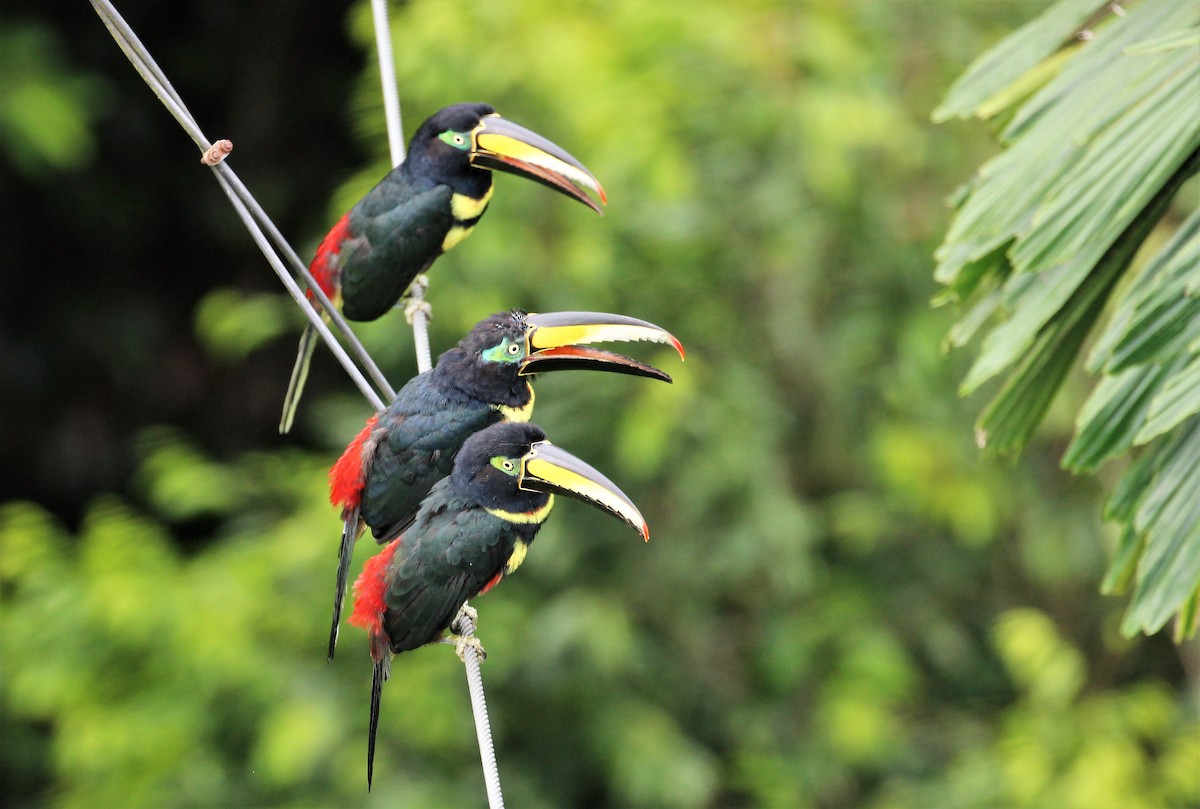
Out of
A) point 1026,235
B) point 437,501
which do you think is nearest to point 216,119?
point 437,501

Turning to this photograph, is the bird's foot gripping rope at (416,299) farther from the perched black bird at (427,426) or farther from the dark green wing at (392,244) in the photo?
the perched black bird at (427,426)

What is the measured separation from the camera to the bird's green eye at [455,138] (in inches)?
137

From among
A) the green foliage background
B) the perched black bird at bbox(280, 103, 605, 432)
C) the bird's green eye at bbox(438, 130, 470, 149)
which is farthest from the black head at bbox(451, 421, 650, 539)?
the green foliage background

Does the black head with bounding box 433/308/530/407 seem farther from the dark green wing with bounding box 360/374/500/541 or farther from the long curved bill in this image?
the long curved bill

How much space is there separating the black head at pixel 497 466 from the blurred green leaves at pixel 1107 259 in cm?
78

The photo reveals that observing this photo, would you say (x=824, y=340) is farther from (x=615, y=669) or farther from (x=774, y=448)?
(x=615, y=669)

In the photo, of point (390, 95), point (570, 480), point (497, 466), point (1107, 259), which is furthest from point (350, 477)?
point (1107, 259)

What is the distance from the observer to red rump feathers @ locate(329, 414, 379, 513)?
294 centimetres

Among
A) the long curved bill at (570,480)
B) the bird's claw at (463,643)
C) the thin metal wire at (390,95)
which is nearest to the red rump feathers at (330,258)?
the thin metal wire at (390,95)

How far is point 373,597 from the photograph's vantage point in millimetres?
2812

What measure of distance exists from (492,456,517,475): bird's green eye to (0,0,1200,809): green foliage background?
9.72ft

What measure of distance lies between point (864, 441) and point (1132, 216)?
423cm

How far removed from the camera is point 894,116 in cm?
604

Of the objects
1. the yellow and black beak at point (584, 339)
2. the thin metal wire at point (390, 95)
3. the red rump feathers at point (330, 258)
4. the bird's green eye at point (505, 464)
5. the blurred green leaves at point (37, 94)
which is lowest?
the bird's green eye at point (505, 464)
